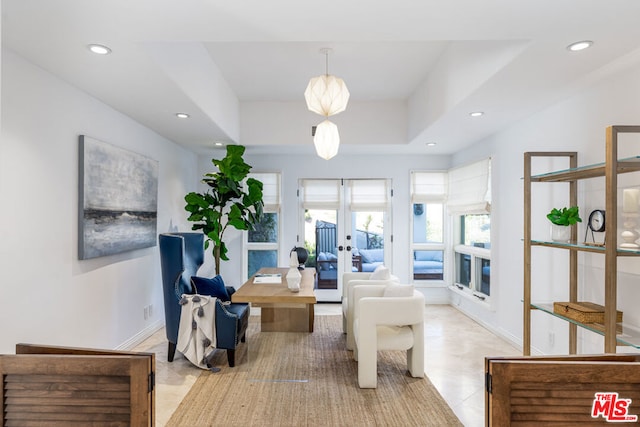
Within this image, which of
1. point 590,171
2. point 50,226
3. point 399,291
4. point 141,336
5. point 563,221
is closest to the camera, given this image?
point 590,171

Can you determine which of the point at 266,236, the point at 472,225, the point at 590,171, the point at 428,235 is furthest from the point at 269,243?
A: the point at 590,171

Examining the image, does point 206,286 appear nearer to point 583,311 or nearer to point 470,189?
point 583,311

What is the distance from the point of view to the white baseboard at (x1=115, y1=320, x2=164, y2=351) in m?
3.80

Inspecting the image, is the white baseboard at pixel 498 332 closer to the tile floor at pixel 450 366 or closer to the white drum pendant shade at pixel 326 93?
the tile floor at pixel 450 366

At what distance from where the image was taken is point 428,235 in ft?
20.4

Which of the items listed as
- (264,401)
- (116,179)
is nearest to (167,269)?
(116,179)

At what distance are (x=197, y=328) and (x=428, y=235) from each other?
4.03 m

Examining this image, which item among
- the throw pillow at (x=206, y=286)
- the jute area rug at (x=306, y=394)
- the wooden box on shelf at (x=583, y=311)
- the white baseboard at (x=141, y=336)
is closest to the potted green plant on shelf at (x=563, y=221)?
the wooden box on shelf at (x=583, y=311)

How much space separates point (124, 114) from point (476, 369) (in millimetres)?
4028

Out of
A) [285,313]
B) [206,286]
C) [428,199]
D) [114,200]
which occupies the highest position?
[428,199]

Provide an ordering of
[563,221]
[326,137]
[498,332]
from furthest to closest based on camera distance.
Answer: [498,332]
[326,137]
[563,221]

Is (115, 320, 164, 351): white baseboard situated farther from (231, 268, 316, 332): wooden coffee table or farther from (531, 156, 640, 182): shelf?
(531, 156, 640, 182): shelf

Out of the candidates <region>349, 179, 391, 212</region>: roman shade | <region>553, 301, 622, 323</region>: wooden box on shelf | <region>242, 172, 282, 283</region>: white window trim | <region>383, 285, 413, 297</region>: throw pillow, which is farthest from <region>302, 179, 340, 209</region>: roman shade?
<region>553, 301, 622, 323</region>: wooden box on shelf

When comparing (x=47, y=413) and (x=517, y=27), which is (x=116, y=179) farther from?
(x=517, y=27)
